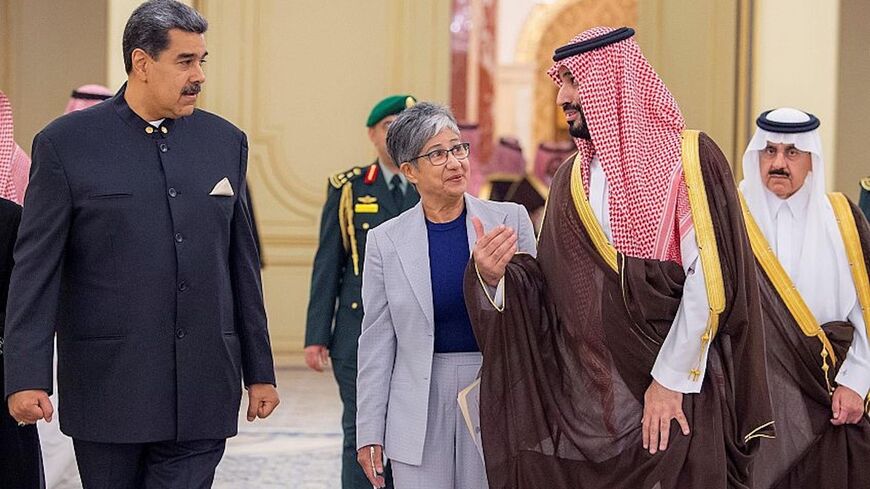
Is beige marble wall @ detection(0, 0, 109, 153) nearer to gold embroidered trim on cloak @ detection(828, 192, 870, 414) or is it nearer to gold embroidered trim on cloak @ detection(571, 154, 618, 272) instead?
gold embroidered trim on cloak @ detection(828, 192, 870, 414)

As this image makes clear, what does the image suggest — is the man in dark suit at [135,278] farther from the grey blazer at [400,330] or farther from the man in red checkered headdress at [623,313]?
the man in red checkered headdress at [623,313]

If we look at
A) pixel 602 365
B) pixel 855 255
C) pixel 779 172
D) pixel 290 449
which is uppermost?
pixel 779 172

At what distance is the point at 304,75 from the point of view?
9898 millimetres

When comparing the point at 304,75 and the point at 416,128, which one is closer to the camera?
the point at 416,128

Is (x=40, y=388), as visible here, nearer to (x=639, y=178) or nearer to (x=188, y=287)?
(x=188, y=287)

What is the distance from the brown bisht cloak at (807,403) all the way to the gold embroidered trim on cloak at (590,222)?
1204mm

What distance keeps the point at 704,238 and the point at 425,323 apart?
783 millimetres

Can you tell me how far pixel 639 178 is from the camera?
3.41m

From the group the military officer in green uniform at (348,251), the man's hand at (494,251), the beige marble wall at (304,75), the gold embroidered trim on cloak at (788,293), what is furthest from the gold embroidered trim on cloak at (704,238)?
the beige marble wall at (304,75)

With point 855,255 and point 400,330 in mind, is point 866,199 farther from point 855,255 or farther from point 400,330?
point 400,330

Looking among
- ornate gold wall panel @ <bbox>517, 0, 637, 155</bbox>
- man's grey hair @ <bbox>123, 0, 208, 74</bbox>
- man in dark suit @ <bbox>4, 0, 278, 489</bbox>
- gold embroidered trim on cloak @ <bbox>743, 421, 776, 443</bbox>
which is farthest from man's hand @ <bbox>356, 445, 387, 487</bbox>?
ornate gold wall panel @ <bbox>517, 0, 637, 155</bbox>

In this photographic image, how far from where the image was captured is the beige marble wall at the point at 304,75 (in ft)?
32.2

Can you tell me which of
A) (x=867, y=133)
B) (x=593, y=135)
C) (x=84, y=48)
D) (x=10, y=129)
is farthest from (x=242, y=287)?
(x=867, y=133)

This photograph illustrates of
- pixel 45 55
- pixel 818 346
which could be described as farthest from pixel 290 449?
pixel 45 55
